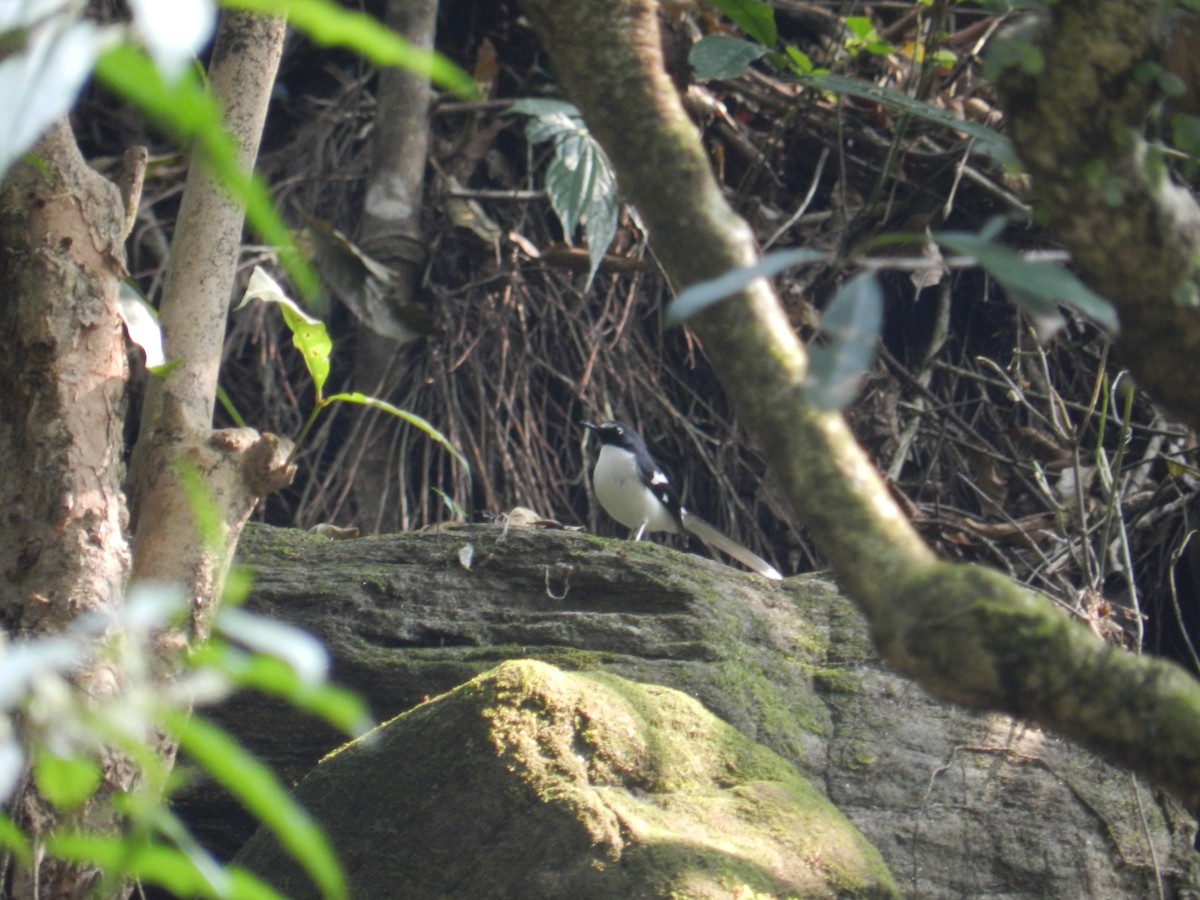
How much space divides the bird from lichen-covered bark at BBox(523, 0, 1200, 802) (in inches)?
158

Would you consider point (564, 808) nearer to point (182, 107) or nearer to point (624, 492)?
point (182, 107)

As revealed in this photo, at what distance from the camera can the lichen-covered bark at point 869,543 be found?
1355 mm

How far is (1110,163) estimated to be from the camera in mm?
1473

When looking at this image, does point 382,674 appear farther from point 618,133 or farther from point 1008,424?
point 1008,424

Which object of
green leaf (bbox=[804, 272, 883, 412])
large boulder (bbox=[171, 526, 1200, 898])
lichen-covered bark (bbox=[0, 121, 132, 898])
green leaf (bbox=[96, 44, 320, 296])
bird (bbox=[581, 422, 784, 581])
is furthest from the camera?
bird (bbox=[581, 422, 784, 581])

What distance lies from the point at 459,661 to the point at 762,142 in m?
3.31

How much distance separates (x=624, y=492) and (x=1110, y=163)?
4.49 m

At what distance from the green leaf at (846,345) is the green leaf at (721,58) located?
294 centimetres

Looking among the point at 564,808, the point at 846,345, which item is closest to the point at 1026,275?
the point at 846,345

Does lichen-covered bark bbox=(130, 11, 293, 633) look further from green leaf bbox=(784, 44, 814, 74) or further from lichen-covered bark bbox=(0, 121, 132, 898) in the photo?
green leaf bbox=(784, 44, 814, 74)

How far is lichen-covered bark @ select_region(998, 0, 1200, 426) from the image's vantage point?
1.47 m

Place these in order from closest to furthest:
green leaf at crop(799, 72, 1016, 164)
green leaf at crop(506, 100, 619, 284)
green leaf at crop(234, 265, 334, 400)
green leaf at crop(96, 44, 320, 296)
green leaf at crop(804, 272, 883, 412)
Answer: green leaf at crop(96, 44, 320, 296) → green leaf at crop(804, 272, 883, 412) → green leaf at crop(799, 72, 1016, 164) → green leaf at crop(234, 265, 334, 400) → green leaf at crop(506, 100, 619, 284)

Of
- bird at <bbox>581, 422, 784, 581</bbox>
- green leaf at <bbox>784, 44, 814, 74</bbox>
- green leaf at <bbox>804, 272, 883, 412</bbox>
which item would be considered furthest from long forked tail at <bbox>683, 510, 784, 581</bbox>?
green leaf at <bbox>804, 272, 883, 412</bbox>

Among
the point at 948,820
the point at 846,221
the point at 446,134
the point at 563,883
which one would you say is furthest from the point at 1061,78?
the point at 446,134
